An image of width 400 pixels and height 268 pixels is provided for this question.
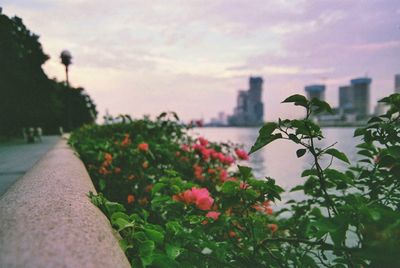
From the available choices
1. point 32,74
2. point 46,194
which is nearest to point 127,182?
point 46,194

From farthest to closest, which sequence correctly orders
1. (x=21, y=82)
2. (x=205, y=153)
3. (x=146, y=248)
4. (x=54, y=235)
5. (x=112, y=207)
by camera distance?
(x=21, y=82), (x=205, y=153), (x=112, y=207), (x=146, y=248), (x=54, y=235)

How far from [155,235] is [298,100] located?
0.69m

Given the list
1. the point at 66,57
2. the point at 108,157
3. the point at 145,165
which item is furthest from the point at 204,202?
the point at 66,57

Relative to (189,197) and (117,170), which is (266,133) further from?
(117,170)

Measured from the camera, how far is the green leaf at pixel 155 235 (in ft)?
4.45

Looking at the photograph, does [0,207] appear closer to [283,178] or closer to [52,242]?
[52,242]

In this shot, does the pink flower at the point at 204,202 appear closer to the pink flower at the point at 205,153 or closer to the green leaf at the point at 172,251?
the green leaf at the point at 172,251

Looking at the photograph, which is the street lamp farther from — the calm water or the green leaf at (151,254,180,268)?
the green leaf at (151,254,180,268)

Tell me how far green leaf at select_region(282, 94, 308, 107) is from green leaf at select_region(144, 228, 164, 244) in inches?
25.3

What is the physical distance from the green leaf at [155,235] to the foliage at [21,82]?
A: 18.1 meters

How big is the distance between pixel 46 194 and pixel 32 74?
2383 cm

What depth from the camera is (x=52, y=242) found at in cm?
90

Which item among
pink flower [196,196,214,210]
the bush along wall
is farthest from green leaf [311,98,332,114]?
pink flower [196,196,214,210]

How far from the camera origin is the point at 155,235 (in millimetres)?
1362
